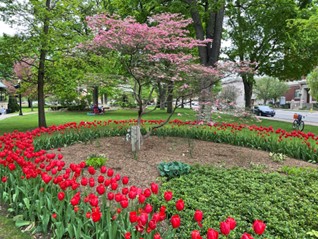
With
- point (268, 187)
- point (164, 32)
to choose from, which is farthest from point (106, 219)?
point (164, 32)

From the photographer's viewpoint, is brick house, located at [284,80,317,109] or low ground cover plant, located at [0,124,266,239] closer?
low ground cover plant, located at [0,124,266,239]

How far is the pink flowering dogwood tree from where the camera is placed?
522 cm

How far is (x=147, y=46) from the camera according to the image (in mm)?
5375

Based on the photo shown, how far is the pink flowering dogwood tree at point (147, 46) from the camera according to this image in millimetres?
5223

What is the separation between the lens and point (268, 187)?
3684mm

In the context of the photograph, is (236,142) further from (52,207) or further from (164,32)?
(52,207)

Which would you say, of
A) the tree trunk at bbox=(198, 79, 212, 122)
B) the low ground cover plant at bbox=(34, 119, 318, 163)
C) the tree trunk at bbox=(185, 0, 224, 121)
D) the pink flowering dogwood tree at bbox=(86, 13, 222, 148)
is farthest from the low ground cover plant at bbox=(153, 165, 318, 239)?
the tree trunk at bbox=(185, 0, 224, 121)

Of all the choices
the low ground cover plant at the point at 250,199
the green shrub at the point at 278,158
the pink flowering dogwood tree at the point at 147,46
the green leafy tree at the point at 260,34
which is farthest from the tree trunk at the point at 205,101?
the green leafy tree at the point at 260,34

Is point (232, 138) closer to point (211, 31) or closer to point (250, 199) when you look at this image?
point (250, 199)

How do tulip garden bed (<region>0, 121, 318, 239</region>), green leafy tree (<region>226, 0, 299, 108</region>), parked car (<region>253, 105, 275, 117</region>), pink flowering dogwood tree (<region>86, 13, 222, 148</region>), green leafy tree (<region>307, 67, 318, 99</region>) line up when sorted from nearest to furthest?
1. tulip garden bed (<region>0, 121, 318, 239</region>)
2. pink flowering dogwood tree (<region>86, 13, 222, 148</region>)
3. green leafy tree (<region>226, 0, 299, 108</region>)
4. parked car (<region>253, 105, 275, 117</region>)
5. green leafy tree (<region>307, 67, 318, 99</region>)

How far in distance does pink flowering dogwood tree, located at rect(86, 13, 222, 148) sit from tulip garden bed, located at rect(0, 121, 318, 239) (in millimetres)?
1951

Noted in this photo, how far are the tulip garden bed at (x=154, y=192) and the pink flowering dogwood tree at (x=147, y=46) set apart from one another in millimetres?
1951

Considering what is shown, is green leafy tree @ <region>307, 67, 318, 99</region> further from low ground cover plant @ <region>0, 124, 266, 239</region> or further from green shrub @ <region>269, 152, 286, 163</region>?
low ground cover plant @ <region>0, 124, 266, 239</region>

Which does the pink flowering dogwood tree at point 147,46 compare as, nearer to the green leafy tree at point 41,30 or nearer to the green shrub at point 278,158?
the green shrub at point 278,158
